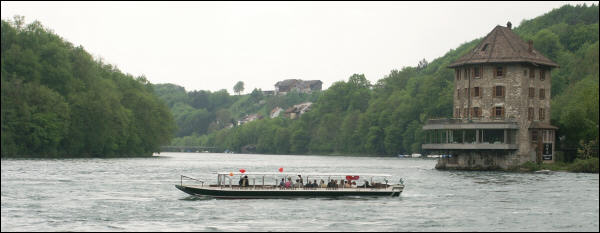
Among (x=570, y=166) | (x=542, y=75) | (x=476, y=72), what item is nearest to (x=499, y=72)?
(x=476, y=72)

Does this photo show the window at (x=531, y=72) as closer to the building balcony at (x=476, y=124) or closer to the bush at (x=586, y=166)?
the building balcony at (x=476, y=124)

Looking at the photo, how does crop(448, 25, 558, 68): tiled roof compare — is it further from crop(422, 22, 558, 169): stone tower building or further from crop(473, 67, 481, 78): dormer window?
crop(473, 67, 481, 78): dormer window

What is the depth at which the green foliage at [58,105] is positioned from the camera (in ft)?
428

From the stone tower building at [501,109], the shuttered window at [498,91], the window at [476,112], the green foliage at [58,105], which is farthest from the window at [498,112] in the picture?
the green foliage at [58,105]

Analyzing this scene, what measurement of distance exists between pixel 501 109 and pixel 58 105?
7132 centimetres

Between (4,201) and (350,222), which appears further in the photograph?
(4,201)

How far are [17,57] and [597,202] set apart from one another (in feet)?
316

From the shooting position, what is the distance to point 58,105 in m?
137

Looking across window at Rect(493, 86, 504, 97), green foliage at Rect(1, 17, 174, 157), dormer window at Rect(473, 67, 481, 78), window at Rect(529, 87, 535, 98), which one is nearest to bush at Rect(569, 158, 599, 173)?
window at Rect(529, 87, 535, 98)

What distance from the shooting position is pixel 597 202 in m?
66.6

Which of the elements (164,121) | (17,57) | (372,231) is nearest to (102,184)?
(372,231)

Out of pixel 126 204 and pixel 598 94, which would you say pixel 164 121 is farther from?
pixel 126 204

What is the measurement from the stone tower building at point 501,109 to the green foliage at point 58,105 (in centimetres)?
6233

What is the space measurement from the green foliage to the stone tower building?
62.3 meters
